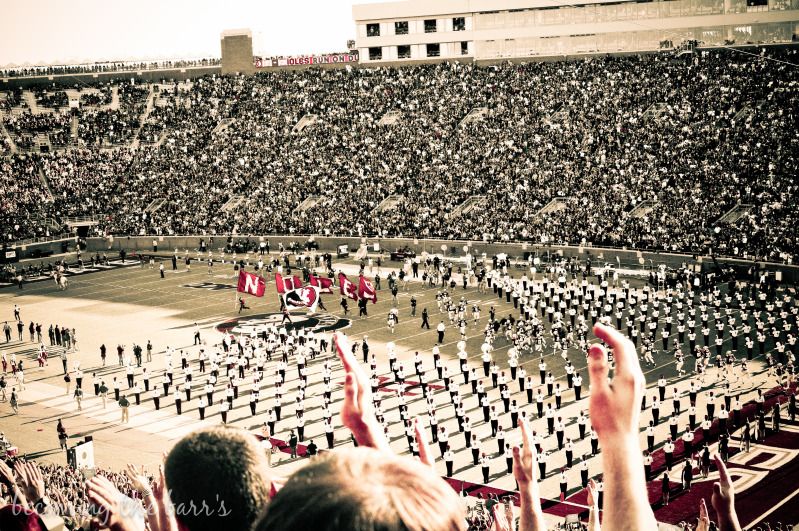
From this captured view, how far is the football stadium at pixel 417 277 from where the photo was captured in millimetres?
2904

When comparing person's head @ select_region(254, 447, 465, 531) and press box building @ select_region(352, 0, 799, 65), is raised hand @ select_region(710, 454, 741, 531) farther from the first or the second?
press box building @ select_region(352, 0, 799, 65)

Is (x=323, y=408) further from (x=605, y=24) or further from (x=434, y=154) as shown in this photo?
(x=605, y=24)

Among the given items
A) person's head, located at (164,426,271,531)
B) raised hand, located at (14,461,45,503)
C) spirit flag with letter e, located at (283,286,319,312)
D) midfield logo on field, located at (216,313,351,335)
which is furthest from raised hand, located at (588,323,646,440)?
midfield logo on field, located at (216,313,351,335)

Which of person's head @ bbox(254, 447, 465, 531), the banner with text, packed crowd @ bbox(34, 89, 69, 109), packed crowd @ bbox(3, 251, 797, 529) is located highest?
the banner with text

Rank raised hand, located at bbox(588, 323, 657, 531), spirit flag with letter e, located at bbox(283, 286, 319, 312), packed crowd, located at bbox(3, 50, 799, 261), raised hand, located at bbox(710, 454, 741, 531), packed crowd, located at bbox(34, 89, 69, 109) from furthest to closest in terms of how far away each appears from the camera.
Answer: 1. packed crowd, located at bbox(34, 89, 69, 109)
2. packed crowd, located at bbox(3, 50, 799, 261)
3. spirit flag with letter e, located at bbox(283, 286, 319, 312)
4. raised hand, located at bbox(710, 454, 741, 531)
5. raised hand, located at bbox(588, 323, 657, 531)

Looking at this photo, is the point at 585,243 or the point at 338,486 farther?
the point at 585,243

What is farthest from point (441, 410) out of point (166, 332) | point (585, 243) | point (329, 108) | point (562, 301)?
point (329, 108)

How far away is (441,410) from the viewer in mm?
21406

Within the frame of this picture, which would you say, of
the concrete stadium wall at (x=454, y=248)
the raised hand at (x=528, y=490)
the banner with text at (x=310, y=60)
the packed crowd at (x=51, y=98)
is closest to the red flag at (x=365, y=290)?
the concrete stadium wall at (x=454, y=248)

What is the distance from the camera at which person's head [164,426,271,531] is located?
2193mm

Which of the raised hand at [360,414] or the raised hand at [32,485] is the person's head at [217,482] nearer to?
the raised hand at [360,414]

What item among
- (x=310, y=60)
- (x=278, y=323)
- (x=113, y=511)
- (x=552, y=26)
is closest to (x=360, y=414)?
(x=113, y=511)

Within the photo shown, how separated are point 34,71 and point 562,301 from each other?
162 ft

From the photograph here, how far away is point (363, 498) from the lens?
1389 mm
